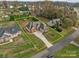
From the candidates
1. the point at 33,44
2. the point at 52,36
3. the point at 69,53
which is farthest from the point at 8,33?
the point at 69,53

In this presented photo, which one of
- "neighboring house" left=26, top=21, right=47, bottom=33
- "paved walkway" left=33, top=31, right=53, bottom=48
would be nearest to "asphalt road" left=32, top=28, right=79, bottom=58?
"paved walkway" left=33, top=31, right=53, bottom=48

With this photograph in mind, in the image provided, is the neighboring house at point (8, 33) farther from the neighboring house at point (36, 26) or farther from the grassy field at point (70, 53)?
the grassy field at point (70, 53)

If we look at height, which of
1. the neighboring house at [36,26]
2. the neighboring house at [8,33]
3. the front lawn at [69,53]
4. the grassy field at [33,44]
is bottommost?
the front lawn at [69,53]

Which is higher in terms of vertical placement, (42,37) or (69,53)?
(42,37)

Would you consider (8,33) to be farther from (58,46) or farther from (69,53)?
(69,53)

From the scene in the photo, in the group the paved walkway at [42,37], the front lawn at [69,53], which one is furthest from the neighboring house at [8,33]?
the front lawn at [69,53]

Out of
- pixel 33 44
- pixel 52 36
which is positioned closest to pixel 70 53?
pixel 52 36

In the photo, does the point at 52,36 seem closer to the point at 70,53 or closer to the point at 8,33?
the point at 70,53

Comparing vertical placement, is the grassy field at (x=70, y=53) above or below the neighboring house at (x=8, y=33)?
below
